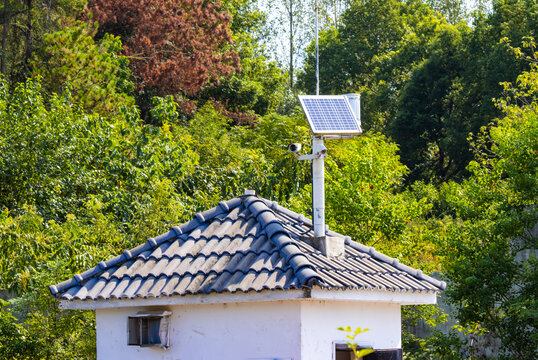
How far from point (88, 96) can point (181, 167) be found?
12.1 ft

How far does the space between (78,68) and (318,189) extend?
11313 millimetres

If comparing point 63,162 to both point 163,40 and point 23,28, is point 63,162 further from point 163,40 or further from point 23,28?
point 163,40

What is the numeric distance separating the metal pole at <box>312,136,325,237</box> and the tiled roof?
19 centimetres

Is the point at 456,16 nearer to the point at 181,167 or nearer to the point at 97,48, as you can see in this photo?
the point at 97,48

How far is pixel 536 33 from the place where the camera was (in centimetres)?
2625

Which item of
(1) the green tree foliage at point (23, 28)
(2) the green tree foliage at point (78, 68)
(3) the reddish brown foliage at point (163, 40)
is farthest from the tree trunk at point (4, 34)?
(3) the reddish brown foliage at point (163, 40)

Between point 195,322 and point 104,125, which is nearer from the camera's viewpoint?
point 195,322

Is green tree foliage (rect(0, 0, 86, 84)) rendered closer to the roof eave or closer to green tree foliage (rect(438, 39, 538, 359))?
green tree foliage (rect(438, 39, 538, 359))

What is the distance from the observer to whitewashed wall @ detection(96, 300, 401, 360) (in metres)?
6.70

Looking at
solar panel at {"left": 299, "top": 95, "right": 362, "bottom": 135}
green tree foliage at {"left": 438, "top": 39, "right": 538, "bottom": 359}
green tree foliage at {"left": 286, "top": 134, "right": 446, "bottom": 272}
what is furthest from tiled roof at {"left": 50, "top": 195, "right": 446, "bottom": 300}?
green tree foliage at {"left": 286, "top": 134, "right": 446, "bottom": 272}

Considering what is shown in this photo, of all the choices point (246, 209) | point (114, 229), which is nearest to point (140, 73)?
point (114, 229)

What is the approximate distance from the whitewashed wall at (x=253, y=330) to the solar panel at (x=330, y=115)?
1.71 m

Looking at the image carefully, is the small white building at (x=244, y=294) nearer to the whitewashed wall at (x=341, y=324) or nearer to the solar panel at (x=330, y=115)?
the whitewashed wall at (x=341, y=324)

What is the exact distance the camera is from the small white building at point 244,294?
265 inches
